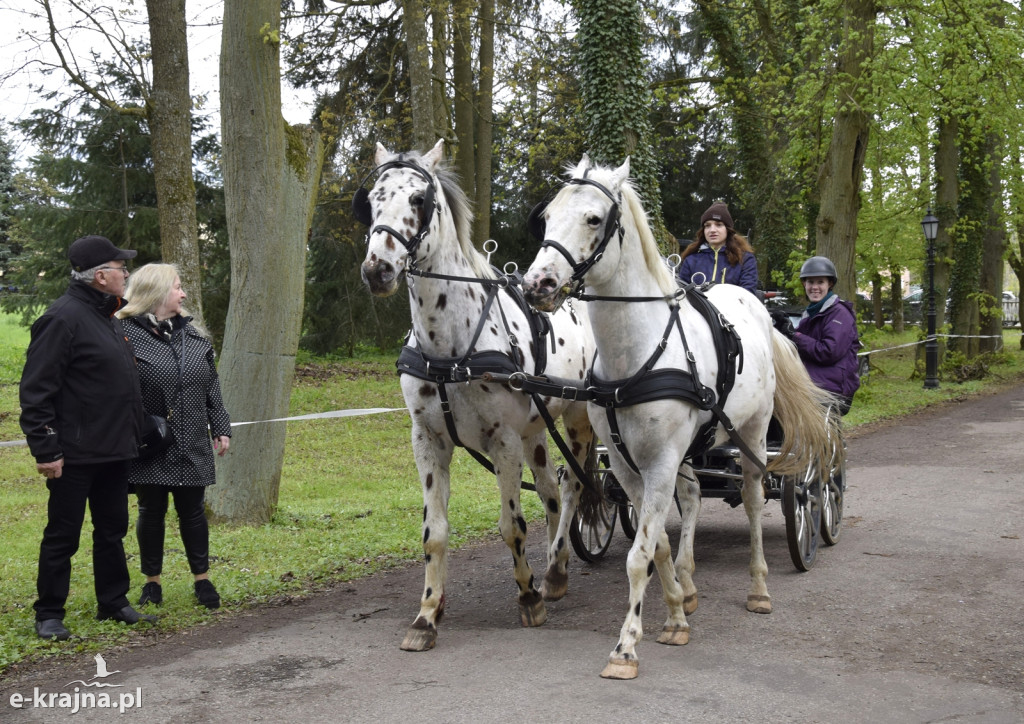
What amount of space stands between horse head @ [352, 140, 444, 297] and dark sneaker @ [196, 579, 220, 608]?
239cm

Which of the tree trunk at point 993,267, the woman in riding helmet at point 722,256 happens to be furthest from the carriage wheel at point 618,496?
the tree trunk at point 993,267

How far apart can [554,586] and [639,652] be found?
1.23 m

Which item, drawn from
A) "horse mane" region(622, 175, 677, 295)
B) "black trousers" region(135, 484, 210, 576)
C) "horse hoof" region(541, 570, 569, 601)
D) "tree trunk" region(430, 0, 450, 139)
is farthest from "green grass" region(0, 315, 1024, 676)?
"tree trunk" region(430, 0, 450, 139)

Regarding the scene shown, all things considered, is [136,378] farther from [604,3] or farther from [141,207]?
[141,207]

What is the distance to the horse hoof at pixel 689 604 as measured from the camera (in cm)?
557

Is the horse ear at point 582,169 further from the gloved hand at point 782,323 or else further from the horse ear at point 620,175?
the gloved hand at point 782,323

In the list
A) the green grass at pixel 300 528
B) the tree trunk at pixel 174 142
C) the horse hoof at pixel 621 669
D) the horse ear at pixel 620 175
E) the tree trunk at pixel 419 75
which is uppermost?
the tree trunk at pixel 419 75

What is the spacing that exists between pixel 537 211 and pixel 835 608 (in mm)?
3013

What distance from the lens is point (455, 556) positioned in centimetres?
759

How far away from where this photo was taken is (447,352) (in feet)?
17.0

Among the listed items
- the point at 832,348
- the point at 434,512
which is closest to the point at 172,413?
the point at 434,512

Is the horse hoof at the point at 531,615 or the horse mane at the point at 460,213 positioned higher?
the horse mane at the point at 460,213

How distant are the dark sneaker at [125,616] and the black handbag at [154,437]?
2.95 feet

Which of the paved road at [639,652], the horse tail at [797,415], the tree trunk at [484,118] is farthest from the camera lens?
the tree trunk at [484,118]
